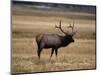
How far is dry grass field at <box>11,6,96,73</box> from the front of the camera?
229 cm

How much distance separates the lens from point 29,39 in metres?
2.33

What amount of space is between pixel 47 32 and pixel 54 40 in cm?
13

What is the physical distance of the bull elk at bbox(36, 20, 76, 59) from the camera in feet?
7.79

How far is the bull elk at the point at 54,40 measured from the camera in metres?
2.37

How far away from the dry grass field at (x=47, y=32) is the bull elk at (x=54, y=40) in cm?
4

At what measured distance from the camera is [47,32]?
2404mm

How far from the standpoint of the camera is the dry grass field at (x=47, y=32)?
7.52 ft

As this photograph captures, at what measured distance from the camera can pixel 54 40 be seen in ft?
8.00

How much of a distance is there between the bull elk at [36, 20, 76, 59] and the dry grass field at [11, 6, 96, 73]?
37 mm
